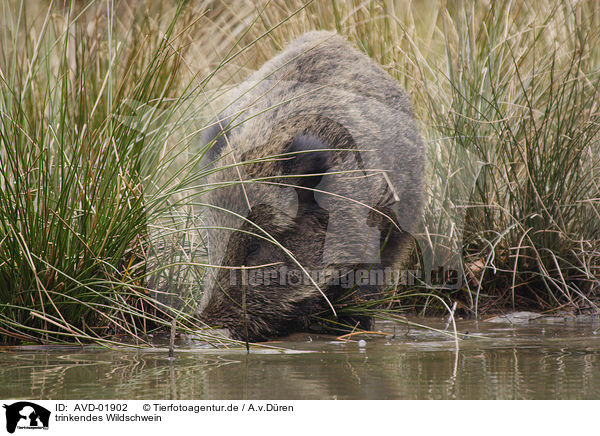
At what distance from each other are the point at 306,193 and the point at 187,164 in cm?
86

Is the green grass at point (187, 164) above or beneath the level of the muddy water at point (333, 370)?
above

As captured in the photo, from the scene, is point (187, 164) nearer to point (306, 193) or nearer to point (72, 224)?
point (72, 224)

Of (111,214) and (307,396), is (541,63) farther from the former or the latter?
(307,396)

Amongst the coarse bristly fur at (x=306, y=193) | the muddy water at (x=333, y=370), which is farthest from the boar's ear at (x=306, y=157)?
the muddy water at (x=333, y=370)

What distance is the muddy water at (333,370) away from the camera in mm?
2611

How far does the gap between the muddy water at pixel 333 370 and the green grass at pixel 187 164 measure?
0.31 meters

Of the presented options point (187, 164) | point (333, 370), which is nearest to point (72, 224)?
point (187, 164)

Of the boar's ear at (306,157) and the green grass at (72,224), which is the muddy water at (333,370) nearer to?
the green grass at (72,224)

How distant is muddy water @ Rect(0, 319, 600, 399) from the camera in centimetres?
261
